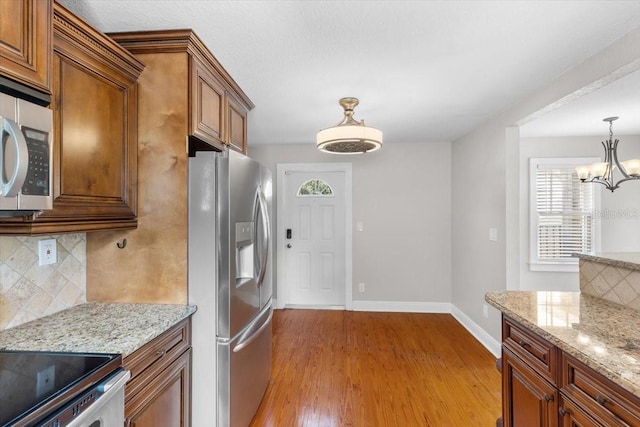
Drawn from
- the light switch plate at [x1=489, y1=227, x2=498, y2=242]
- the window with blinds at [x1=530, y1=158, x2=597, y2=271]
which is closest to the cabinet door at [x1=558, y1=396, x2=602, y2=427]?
the light switch plate at [x1=489, y1=227, x2=498, y2=242]

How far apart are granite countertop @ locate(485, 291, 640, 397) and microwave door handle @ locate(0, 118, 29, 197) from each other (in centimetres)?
184

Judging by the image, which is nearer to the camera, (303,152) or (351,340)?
(351,340)

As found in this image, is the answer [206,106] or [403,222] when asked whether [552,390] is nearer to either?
[206,106]

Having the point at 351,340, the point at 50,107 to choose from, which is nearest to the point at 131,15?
the point at 50,107

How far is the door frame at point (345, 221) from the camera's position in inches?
165

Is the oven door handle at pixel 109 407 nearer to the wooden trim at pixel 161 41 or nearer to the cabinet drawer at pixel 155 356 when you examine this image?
the cabinet drawer at pixel 155 356

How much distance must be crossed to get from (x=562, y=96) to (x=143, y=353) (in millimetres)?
2875

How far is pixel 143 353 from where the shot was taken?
124cm

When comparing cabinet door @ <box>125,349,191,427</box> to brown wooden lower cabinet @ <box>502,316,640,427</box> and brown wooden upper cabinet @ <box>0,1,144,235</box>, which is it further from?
brown wooden lower cabinet @ <box>502,316,640,427</box>

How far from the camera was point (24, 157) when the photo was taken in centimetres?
95

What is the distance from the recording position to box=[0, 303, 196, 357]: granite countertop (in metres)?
1.16

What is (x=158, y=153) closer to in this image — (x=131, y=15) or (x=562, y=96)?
(x=131, y=15)

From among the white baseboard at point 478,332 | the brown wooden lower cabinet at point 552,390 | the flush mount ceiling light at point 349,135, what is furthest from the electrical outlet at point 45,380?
the white baseboard at point 478,332

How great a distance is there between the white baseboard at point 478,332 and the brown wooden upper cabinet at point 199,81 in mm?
2891
